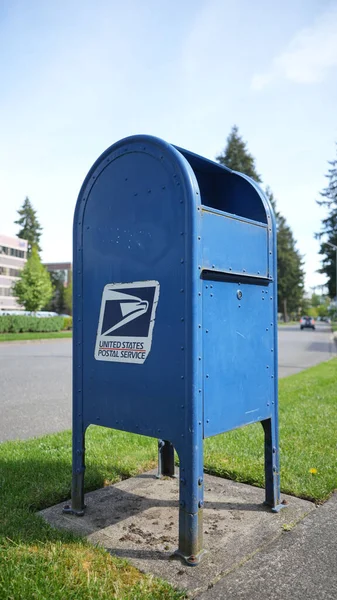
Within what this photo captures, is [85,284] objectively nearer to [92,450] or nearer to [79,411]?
[79,411]

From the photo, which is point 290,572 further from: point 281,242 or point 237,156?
point 281,242

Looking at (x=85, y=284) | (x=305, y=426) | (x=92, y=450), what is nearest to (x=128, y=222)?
(x=85, y=284)

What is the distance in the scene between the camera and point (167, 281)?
2.88 meters

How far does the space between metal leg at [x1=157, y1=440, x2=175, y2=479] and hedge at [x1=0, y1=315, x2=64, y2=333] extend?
2389 centimetres

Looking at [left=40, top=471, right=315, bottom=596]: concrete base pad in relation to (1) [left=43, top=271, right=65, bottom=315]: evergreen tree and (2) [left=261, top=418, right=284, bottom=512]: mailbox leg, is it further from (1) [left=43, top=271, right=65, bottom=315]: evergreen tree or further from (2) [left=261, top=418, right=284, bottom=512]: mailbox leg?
(1) [left=43, top=271, right=65, bottom=315]: evergreen tree

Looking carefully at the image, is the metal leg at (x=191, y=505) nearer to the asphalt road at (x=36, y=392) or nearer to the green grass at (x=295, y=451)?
the green grass at (x=295, y=451)

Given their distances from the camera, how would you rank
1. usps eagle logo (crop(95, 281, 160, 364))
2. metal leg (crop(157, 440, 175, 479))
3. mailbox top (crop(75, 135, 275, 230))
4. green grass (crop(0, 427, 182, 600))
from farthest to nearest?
1. metal leg (crop(157, 440, 175, 479))
2. usps eagle logo (crop(95, 281, 160, 364))
3. mailbox top (crop(75, 135, 275, 230))
4. green grass (crop(0, 427, 182, 600))

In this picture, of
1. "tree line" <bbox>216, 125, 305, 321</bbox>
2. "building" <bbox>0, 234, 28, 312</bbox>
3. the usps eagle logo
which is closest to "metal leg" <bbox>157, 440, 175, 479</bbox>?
the usps eagle logo

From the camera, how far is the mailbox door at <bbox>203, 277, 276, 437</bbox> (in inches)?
114

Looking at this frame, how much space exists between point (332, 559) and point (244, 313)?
4.86 ft

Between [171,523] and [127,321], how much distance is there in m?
1.36

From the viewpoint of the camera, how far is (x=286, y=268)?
7112 centimetres

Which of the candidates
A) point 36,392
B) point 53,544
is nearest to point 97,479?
point 53,544

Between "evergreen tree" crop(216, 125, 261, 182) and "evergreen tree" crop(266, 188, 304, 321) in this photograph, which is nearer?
"evergreen tree" crop(216, 125, 261, 182)
